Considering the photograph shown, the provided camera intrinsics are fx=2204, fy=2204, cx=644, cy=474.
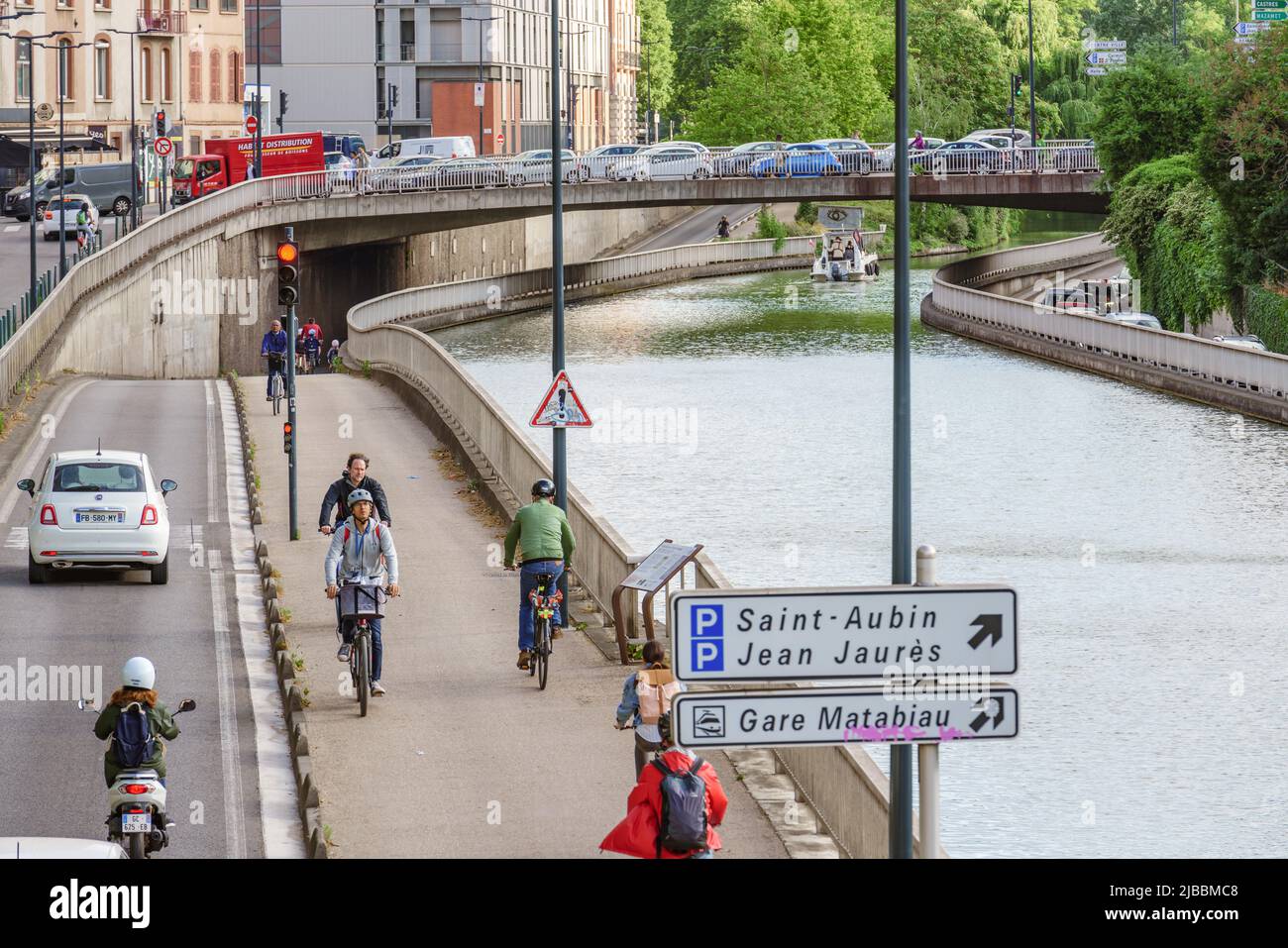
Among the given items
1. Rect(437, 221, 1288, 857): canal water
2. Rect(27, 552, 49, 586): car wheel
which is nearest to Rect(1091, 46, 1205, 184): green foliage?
Rect(437, 221, 1288, 857): canal water

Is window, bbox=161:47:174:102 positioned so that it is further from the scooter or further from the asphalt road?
the scooter

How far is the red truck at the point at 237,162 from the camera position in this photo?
78.1 m

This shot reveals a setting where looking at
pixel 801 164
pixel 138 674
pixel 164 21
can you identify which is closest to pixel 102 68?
pixel 164 21

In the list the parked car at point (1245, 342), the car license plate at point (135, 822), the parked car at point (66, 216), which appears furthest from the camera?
the parked car at point (66, 216)

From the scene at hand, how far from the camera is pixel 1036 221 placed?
142 m

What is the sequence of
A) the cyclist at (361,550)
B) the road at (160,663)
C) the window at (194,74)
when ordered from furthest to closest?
the window at (194,74) < the cyclist at (361,550) < the road at (160,663)

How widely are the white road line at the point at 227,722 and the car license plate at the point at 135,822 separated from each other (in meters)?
1.08

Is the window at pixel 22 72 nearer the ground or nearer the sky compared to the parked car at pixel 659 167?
nearer the sky

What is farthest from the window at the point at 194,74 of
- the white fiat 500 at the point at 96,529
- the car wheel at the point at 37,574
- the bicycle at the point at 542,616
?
the bicycle at the point at 542,616

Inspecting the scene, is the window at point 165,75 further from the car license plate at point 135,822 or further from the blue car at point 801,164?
the car license plate at point 135,822

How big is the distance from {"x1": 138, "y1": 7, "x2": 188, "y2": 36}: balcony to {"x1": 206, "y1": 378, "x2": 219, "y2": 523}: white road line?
56.4 metres

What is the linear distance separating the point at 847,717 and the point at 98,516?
17116 millimetres

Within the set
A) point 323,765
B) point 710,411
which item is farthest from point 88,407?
point 323,765
